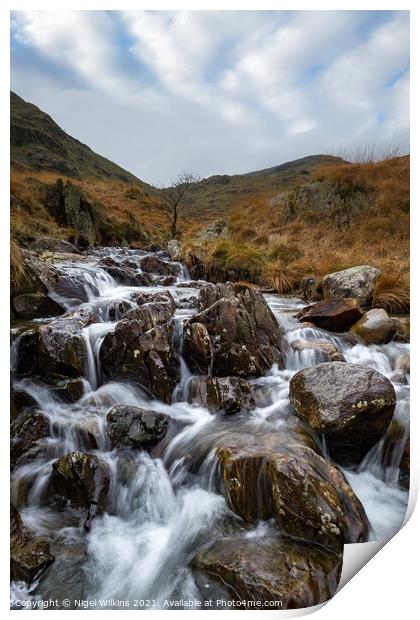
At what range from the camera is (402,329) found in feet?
12.3

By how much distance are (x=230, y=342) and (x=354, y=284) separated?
2585 millimetres

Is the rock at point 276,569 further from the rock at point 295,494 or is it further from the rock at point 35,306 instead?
the rock at point 35,306

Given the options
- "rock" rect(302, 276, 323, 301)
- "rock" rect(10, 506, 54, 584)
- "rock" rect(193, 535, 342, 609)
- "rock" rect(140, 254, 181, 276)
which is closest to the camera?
"rock" rect(193, 535, 342, 609)

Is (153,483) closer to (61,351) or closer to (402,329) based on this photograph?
→ (61,351)

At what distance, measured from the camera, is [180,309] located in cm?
462

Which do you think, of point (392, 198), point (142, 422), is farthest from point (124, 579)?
point (392, 198)

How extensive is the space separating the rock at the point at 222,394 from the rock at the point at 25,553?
1.55 meters

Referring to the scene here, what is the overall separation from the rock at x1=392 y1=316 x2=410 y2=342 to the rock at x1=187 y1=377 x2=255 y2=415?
182cm

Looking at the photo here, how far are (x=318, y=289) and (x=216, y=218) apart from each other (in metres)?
4.71

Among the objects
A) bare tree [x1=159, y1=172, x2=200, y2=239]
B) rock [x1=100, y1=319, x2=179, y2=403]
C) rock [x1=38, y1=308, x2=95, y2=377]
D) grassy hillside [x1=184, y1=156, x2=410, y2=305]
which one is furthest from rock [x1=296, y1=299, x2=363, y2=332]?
bare tree [x1=159, y1=172, x2=200, y2=239]

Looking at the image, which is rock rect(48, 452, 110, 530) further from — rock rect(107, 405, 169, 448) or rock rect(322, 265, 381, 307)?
rock rect(322, 265, 381, 307)

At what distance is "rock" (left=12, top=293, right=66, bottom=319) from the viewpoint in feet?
11.6

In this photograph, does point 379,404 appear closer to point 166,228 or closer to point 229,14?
point 229,14

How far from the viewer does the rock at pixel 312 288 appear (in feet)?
19.0
